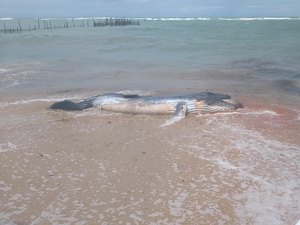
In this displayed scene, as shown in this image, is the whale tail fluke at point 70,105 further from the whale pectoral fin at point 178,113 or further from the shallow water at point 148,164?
the whale pectoral fin at point 178,113

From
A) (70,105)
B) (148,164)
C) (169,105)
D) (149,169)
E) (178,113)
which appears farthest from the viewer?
(70,105)

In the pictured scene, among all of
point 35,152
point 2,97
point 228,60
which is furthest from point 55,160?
point 228,60

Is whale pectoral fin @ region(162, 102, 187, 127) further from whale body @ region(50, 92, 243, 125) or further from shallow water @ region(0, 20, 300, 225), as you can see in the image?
shallow water @ region(0, 20, 300, 225)

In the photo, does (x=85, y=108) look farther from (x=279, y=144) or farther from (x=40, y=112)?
(x=279, y=144)

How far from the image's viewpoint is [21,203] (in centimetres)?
557

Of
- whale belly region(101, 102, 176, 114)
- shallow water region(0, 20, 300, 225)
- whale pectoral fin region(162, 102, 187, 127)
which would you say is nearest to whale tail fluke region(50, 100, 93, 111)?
shallow water region(0, 20, 300, 225)

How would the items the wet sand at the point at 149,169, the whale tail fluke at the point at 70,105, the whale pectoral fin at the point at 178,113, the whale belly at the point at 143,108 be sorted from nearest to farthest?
the wet sand at the point at 149,169 < the whale pectoral fin at the point at 178,113 < the whale belly at the point at 143,108 < the whale tail fluke at the point at 70,105

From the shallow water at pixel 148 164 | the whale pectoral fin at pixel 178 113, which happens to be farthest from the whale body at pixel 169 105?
the shallow water at pixel 148 164

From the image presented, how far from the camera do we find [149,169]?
6.68 m

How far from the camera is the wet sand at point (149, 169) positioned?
5340 millimetres

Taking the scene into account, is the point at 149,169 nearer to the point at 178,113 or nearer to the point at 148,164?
the point at 148,164

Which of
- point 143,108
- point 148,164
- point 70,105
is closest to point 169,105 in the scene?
point 143,108

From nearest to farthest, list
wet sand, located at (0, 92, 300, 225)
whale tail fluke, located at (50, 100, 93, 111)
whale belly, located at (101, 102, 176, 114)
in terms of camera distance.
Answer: wet sand, located at (0, 92, 300, 225), whale belly, located at (101, 102, 176, 114), whale tail fluke, located at (50, 100, 93, 111)

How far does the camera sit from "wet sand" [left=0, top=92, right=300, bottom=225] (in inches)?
210
